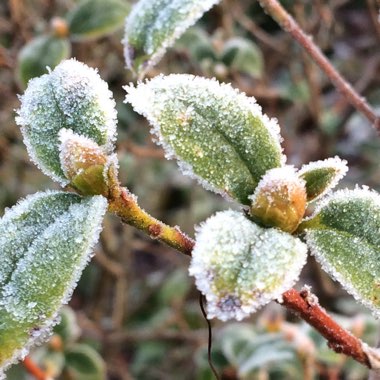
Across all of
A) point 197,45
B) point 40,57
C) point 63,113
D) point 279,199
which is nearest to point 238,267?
point 279,199

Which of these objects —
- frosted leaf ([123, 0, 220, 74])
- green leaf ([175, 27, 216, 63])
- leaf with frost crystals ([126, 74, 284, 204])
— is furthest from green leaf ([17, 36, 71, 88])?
leaf with frost crystals ([126, 74, 284, 204])

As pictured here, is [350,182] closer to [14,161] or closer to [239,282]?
[14,161]

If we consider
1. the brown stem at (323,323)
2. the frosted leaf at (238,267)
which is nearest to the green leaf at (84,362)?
the brown stem at (323,323)

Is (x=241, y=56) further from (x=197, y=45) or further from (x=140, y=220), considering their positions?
(x=140, y=220)

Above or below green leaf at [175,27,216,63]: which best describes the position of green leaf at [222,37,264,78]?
above

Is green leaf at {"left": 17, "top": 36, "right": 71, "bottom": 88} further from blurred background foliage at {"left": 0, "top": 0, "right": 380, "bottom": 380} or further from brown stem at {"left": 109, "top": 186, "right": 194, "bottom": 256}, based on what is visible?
brown stem at {"left": 109, "top": 186, "right": 194, "bottom": 256}
